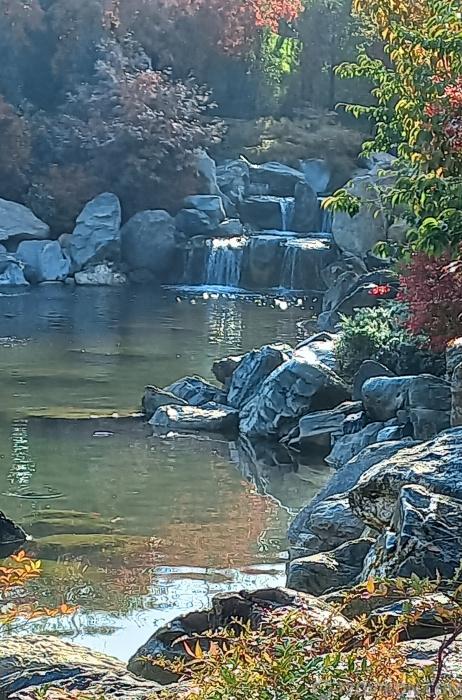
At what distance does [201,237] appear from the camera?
2417cm

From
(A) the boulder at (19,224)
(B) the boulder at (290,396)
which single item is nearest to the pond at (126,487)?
(B) the boulder at (290,396)

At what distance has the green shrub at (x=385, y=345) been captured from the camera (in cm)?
1048

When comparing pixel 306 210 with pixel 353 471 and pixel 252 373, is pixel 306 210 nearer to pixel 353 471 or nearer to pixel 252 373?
pixel 252 373

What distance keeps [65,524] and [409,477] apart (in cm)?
349

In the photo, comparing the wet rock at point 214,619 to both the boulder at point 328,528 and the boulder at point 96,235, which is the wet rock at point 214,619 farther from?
the boulder at point 96,235

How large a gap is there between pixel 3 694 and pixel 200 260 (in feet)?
66.5

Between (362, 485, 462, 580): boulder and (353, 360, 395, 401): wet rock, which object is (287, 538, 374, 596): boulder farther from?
(353, 360, 395, 401): wet rock

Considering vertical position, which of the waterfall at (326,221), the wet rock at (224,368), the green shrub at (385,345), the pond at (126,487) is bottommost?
the pond at (126,487)

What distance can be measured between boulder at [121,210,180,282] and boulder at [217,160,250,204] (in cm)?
263

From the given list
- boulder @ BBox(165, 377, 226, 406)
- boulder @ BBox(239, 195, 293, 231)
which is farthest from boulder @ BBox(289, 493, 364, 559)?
boulder @ BBox(239, 195, 293, 231)

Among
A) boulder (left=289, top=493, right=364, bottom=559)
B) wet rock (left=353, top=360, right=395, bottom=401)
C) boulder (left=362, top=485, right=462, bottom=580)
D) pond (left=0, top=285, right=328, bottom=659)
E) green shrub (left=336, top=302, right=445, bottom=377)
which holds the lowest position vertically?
pond (left=0, top=285, right=328, bottom=659)

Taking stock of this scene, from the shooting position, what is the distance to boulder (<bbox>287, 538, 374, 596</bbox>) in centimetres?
546

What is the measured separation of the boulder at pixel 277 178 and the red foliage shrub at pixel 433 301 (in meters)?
18.1

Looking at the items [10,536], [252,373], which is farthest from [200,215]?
[10,536]
